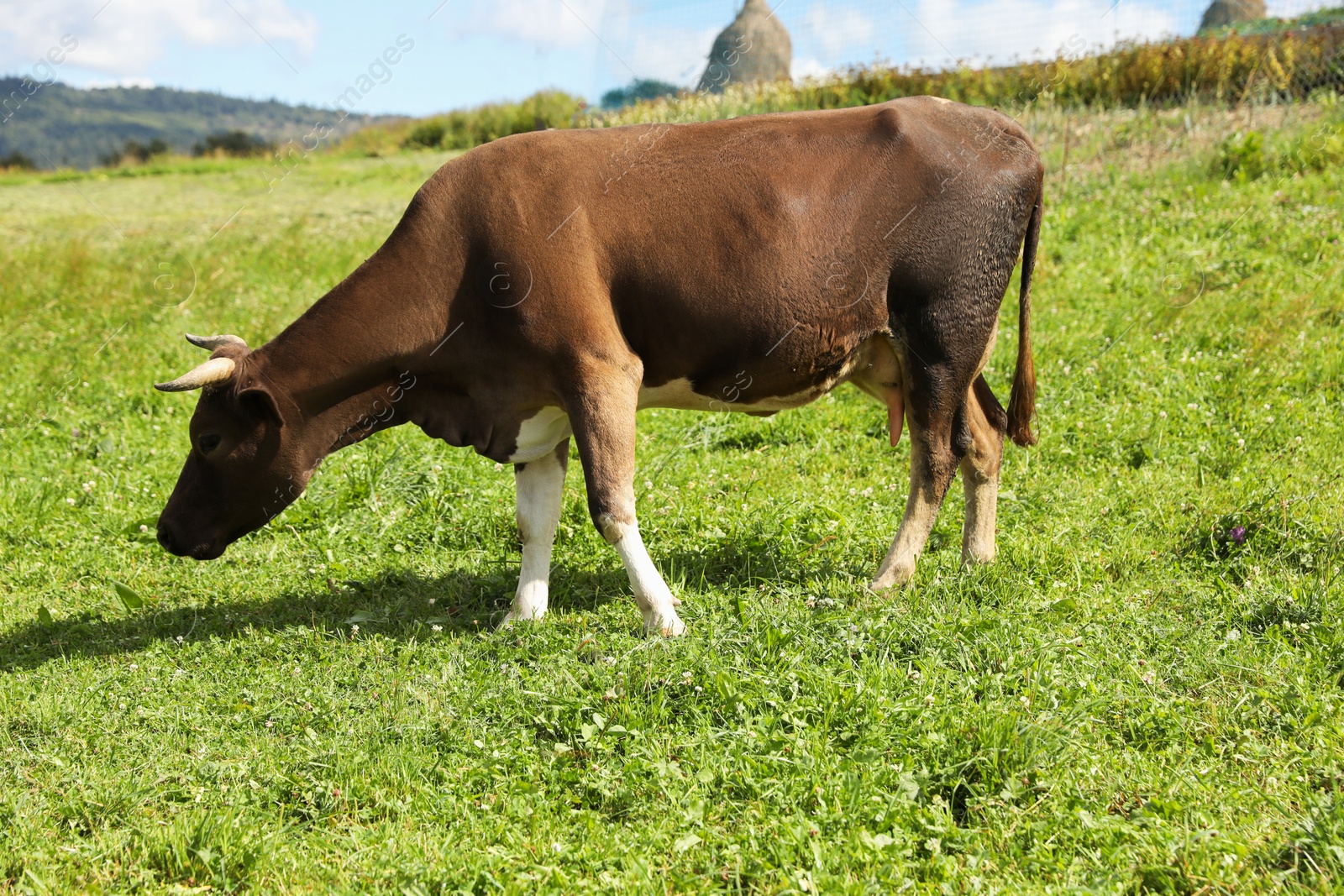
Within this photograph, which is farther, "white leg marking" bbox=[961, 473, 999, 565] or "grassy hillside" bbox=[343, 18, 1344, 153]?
"grassy hillside" bbox=[343, 18, 1344, 153]

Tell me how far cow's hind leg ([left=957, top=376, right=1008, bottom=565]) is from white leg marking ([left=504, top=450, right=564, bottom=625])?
2029mm

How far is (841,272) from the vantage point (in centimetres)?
504

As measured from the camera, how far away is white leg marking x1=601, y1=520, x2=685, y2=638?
487 centimetres

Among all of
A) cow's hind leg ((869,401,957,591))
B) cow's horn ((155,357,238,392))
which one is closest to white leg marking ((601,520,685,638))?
cow's hind leg ((869,401,957,591))

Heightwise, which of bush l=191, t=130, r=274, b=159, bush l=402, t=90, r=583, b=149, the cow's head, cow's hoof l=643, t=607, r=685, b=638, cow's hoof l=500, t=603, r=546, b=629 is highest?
bush l=402, t=90, r=583, b=149

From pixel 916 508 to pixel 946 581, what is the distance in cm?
40

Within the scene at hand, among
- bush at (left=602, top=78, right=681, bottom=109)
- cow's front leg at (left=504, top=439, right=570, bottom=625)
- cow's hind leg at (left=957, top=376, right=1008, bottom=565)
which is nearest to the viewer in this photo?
cow's front leg at (left=504, top=439, right=570, bottom=625)

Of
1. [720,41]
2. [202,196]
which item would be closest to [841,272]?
[720,41]

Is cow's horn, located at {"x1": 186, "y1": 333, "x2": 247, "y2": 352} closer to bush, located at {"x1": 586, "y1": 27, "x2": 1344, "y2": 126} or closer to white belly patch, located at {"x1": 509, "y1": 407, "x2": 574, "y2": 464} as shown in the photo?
white belly patch, located at {"x1": 509, "y1": 407, "x2": 574, "y2": 464}

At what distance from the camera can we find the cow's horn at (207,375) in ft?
16.1

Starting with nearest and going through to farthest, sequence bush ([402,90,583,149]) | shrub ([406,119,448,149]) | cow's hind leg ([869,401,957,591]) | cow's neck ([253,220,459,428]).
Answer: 1. cow's neck ([253,220,459,428])
2. cow's hind leg ([869,401,957,591])
3. bush ([402,90,583,149])
4. shrub ([406,119,448,149])

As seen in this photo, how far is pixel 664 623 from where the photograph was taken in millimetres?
4871

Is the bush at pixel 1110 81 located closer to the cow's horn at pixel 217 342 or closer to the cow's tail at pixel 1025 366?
the cow's tail at pixel 1025 366

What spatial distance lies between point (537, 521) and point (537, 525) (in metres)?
0.02
